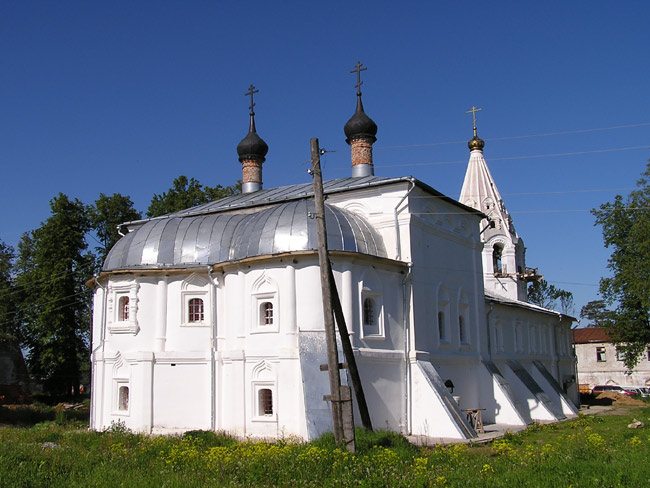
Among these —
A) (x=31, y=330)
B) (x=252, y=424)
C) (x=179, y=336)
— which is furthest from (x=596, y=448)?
(x=31, y=330)

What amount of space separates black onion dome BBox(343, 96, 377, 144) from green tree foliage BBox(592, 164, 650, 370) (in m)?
11.8

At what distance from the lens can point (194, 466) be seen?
948 centimetres

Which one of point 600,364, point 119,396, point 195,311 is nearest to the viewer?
point 119,396

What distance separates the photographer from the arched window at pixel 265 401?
15.2 m

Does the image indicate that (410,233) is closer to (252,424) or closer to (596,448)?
(252,424)

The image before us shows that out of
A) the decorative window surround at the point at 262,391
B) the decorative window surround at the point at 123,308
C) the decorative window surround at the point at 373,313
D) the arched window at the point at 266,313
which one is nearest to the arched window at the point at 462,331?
the decorative window surround at the point at 373,313

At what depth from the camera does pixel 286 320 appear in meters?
15.2

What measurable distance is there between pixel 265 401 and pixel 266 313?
2071 millimetres

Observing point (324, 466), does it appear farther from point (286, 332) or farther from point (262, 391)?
point (262, 391)

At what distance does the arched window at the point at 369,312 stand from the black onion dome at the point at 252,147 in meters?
10.1

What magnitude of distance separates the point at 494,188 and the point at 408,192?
14.6 meters

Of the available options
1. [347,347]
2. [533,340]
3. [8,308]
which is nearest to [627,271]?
[533,340]

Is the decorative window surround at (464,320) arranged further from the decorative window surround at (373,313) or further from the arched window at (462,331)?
the decorative window surround at (373,313)

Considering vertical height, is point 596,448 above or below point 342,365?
below
